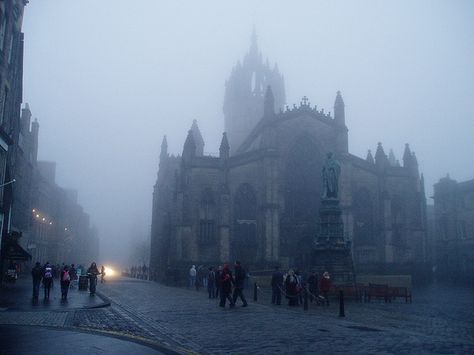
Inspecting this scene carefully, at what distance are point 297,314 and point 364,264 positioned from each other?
95.7ft

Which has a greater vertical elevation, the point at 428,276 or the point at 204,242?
the point at 204,242

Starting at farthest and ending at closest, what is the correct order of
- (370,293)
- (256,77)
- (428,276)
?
1. (256,77)
2. (428,276)
3. (370,293)

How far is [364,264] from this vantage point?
140 feet

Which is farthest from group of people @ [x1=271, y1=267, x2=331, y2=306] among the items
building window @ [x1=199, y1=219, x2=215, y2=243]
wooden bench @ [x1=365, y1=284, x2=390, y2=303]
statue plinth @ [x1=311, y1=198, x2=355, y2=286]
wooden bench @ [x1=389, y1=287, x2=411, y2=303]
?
building window @ [x1=199, y1=219, x2=215, y2=243]

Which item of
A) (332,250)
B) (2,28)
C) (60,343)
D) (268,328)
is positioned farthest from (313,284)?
(2,28)

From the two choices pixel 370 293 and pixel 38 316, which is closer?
pixel 38 316

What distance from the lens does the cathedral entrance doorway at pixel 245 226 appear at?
4219cm

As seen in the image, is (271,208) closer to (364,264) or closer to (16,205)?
(364,264)

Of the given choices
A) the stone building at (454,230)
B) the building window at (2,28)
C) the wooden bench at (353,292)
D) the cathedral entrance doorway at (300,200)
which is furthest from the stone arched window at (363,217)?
the building window at (2,28)


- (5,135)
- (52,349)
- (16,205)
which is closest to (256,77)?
(16,205)

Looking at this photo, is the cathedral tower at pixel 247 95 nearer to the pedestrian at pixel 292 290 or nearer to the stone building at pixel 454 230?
the stone building at pixel 454 230

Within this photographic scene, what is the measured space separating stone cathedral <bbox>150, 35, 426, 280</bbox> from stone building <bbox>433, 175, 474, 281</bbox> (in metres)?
8.20

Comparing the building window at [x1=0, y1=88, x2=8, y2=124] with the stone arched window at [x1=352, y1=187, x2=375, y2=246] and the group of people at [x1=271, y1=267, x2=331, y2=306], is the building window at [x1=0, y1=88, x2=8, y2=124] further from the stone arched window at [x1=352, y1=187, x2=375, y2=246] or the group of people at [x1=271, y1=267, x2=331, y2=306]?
the stone arched window at [x1=352, y1=187, x2=375, y2=246]

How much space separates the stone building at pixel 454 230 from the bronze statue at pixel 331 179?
28433mm
